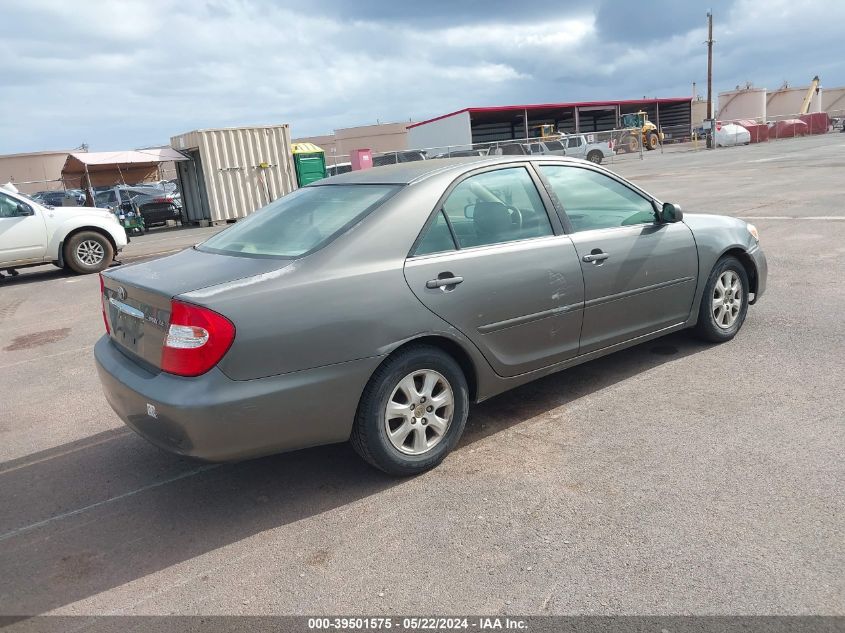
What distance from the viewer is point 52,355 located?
6.73 m

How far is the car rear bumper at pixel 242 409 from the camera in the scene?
119 inches

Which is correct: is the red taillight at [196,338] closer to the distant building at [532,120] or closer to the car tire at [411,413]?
the car tire at [411,413]

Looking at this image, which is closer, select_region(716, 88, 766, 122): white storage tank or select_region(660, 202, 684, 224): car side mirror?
select_region(660, 202, 684, 224): car side mirror

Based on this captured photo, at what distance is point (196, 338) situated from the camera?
3049 millimetres

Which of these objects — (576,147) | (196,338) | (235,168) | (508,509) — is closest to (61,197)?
(235,168)

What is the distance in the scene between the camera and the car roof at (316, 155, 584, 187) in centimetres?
397

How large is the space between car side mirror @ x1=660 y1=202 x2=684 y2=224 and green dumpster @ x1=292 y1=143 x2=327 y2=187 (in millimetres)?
18245

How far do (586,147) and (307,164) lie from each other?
21.0 meters

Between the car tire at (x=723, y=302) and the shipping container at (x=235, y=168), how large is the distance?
17348 millimetres

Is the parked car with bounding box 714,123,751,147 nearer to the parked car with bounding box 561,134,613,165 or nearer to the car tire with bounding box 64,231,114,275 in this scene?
the parked car with bounding box 561,134,613,165

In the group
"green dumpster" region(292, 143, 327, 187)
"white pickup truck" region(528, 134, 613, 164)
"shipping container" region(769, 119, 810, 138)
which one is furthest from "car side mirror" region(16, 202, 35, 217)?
"shipping container" region(769, 119, 810, 138)

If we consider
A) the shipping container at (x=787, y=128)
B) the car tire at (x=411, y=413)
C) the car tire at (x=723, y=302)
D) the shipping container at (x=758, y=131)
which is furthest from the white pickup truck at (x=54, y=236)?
the shipping container at (x=787, y=128)

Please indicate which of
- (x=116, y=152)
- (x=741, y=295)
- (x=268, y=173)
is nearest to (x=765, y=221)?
(x=741, y=295)

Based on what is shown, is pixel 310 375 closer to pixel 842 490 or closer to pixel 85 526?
pixel 85 526
